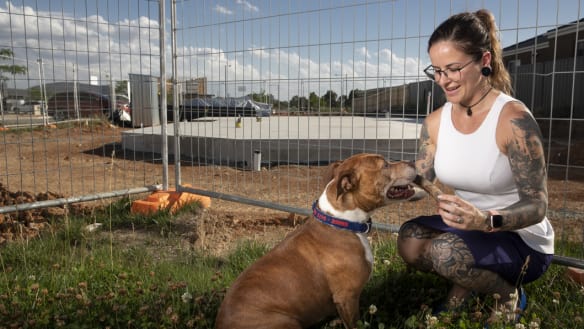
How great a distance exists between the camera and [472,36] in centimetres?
301

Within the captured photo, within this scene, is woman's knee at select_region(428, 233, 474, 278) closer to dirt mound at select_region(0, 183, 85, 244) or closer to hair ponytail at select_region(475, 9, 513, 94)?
hair ponytail at select_region(475, 9, 513, 94)

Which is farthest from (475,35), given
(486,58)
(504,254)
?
(504,254)

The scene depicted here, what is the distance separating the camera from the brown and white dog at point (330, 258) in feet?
9.18

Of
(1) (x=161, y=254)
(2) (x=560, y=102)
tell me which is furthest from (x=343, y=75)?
(2) (x=560, y=102)

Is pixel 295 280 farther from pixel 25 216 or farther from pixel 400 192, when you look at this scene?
pixel 25 216

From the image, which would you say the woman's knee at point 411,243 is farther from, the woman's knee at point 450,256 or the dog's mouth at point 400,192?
the dog's mouth at point 400,192

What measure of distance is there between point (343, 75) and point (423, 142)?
1.63 m

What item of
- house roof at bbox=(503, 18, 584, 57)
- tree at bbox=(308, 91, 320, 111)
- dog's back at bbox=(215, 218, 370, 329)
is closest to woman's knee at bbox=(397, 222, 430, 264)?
dog's back at bbox=(215, 218, 370, 329)

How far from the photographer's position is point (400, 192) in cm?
316

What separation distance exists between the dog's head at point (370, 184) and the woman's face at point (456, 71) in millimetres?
580

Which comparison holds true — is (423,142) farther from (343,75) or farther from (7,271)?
(7,271)

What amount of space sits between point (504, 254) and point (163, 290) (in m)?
2.37

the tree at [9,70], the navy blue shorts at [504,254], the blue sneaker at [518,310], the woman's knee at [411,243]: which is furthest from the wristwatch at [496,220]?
the tree at [9,70]

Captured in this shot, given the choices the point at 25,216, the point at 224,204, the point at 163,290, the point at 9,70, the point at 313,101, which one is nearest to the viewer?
the point at 163,290
